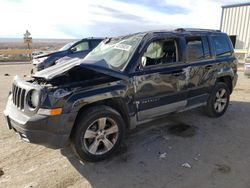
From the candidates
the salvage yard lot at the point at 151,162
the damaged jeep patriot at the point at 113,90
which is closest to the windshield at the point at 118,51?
the damaged jeep patriot at the point at 113,90

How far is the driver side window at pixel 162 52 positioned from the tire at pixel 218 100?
4.90 feet

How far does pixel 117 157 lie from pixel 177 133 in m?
1.44

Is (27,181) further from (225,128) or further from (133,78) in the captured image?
(225,128)

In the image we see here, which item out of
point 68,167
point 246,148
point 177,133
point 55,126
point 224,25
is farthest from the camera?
point 224,25

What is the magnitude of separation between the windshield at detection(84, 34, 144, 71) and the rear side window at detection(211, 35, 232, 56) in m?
1.96

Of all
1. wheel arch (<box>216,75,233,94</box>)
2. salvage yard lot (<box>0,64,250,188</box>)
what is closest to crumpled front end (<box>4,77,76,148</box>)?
salvage yard lot (<box>0,64,250,188</box>)

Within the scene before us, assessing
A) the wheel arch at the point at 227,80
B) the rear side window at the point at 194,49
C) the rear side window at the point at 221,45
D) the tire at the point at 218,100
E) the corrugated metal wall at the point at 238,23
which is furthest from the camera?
the corrugated metal wall at the point at 238,23

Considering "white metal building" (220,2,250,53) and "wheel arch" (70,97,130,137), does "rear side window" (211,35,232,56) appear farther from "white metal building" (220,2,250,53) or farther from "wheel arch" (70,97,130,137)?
"white metal building" (220,2,250,53)

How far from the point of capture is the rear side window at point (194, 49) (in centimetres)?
457

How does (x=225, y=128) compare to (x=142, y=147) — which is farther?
(x=225, y=128)

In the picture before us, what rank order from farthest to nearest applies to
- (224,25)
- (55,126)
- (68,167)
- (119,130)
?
1. (224,25)
2. (119,130)
3. (68,167)
4. (55,126)

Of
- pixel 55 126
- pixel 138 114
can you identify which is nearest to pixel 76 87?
pixel 55 126

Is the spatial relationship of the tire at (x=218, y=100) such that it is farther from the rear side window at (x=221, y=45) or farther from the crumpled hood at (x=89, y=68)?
the crumpled hood at (x=89, y=68)

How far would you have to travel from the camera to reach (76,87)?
330 cm
